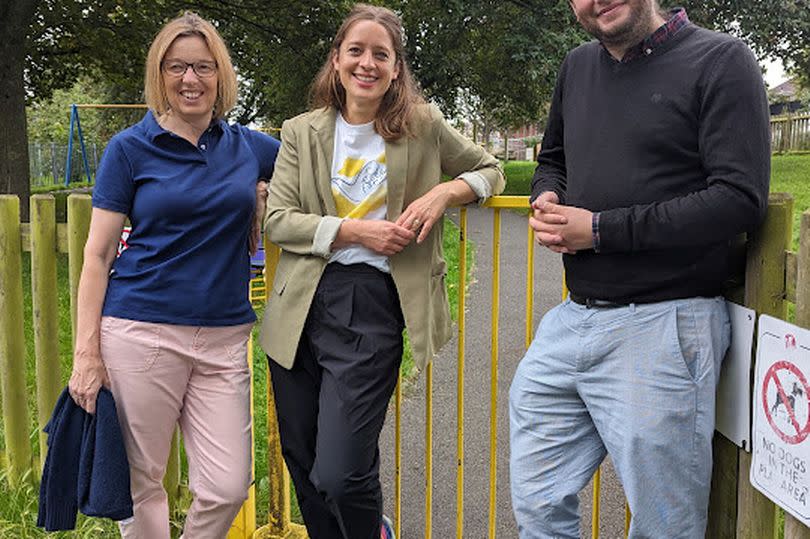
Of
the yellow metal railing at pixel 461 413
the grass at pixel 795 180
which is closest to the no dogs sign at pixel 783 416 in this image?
the yellow metal railing at pixel 461 413

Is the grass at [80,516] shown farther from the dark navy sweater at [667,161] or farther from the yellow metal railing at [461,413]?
the dark navy sweater at [667,161]

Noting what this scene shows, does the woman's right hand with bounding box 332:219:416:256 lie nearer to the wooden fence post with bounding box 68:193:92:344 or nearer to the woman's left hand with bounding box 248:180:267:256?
the woman's left hand with bounding box 248:180:267:256

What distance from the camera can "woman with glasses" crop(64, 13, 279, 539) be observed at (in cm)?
265

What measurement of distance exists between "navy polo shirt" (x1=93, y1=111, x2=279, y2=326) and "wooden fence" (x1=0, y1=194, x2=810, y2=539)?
27.4 inches

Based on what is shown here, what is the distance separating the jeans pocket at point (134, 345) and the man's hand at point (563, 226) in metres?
1.29

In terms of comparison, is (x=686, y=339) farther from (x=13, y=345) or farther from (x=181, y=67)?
(x=13, y=345)

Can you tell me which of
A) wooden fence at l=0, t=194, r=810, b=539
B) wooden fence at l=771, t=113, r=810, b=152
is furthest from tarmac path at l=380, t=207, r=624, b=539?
A: wooden fence at l=771, t=113, r=810, b=152

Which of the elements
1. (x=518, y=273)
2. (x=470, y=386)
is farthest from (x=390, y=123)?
(x=518, y=273)

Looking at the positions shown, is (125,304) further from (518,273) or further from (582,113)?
(518,273)

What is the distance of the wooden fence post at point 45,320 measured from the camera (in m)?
3.46

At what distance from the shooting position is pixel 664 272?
85.4 inches

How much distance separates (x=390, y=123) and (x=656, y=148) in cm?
87

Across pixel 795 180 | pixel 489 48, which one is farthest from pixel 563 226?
pixel 489 48

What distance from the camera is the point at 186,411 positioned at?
9.26ft
